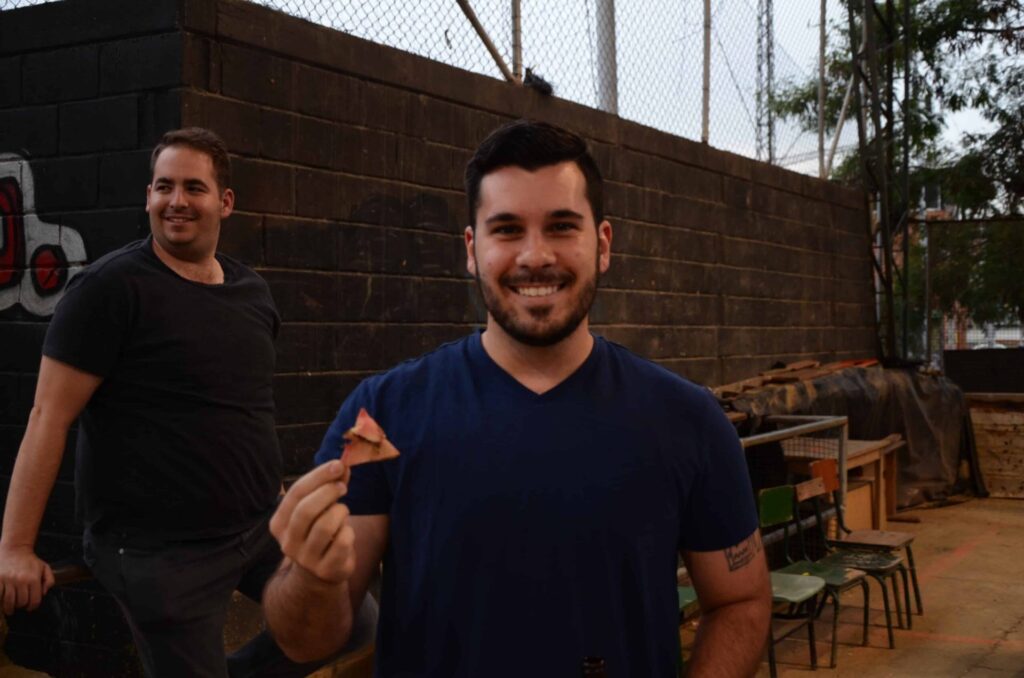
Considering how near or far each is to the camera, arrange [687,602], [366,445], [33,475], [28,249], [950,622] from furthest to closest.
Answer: [950,622]
[687,602]
[28,249]
[33,475]
[366,445]

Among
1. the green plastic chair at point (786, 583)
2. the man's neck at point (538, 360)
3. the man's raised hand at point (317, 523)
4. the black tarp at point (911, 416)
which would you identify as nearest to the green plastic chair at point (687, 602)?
the green plastic chair at point (786, 583)

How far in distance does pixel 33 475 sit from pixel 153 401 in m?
0.37

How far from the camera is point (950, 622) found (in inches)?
295

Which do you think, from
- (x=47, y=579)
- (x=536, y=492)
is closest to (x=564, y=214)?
(x=536, y=492)

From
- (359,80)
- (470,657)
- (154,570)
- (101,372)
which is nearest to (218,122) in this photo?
(359,80)

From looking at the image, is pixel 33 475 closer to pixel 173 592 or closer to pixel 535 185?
pixel 173 592

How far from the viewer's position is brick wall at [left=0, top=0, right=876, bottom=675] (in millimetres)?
4848

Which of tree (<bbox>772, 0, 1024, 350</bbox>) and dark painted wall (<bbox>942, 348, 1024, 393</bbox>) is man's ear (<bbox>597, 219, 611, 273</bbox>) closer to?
dark painted wall (<bbox>942, 348, 1024, 393</bbox>)

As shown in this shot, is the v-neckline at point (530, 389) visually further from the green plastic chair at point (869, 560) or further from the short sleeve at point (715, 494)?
the green plastic chair at point (869, 560)

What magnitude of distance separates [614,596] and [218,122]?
12.1 feet

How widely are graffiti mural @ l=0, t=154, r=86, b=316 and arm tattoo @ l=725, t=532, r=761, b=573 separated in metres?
3.61

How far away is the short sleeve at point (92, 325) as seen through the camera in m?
3.18

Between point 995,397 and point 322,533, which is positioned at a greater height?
point 322,533

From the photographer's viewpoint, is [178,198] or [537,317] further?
[178,198]
